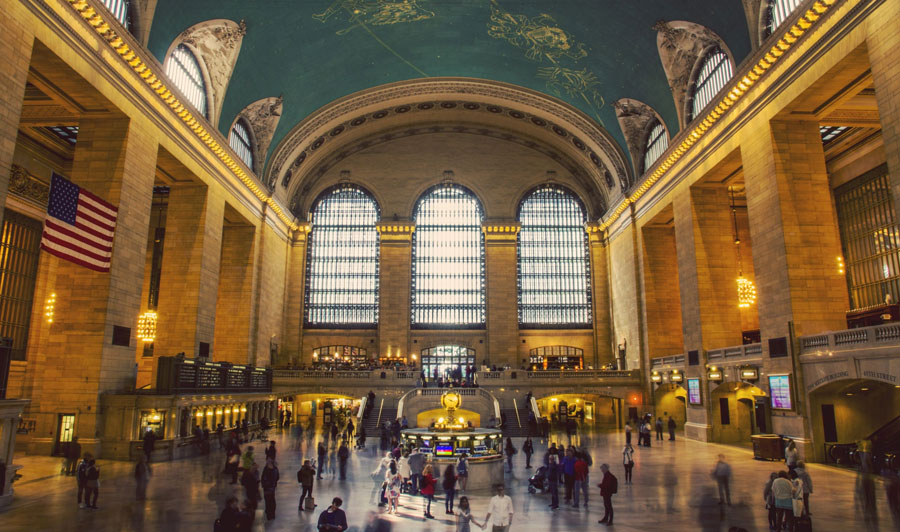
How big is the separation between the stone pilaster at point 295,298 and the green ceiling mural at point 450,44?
27.7ft

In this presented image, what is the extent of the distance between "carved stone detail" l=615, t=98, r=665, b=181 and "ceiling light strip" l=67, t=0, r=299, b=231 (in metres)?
19.0

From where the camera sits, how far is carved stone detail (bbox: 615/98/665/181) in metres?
29.3

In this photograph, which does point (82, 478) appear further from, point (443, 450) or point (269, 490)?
point (443, 450)

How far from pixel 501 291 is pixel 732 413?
1720 centimetres

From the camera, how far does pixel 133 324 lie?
1869 centimetres

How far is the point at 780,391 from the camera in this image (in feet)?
58.5

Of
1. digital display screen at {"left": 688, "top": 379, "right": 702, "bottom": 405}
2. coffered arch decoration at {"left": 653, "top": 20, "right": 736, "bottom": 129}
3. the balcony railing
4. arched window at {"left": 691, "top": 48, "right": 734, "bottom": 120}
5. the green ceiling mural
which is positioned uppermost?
the green ceiling mural

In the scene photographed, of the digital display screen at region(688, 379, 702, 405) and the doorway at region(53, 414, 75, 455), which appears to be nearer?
the doorway at region(53, 414, 75, 455)

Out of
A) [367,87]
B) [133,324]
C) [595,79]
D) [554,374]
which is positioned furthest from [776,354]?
[367,87]

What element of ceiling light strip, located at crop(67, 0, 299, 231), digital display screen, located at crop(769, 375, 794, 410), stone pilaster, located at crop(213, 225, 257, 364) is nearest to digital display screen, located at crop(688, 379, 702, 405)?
digital display screen, located at crop(769, 375, 794, 410)

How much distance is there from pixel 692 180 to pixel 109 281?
861 inches

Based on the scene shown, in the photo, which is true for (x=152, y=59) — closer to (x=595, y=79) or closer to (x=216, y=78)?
(x=216, y=78)

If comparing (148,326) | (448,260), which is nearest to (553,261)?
(448,260)

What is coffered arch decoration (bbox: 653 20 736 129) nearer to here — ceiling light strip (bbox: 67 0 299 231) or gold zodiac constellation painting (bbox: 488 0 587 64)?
gold zodiac constellation painting (bbox: 488 0 587 64)
